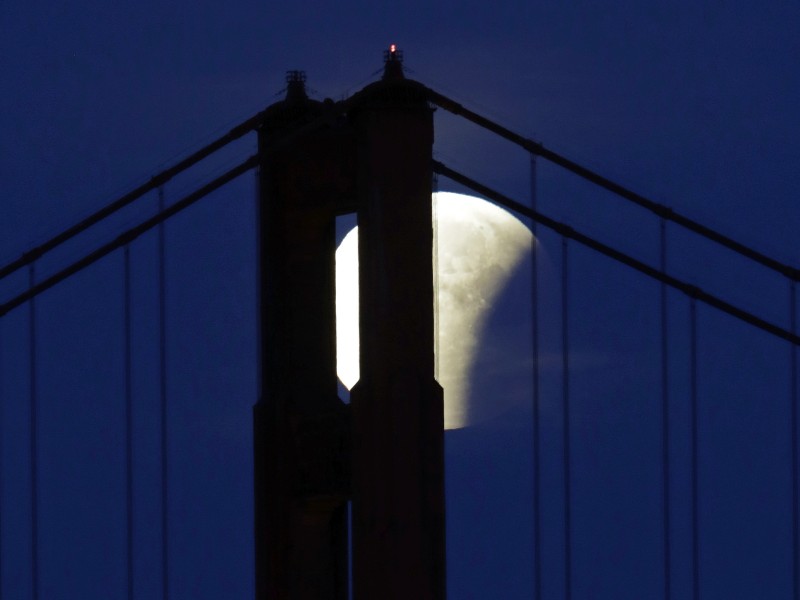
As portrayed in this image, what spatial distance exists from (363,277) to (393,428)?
1335 mm

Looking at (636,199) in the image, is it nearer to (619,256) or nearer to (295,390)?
(619,256)

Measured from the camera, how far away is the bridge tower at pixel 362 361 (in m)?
13.6

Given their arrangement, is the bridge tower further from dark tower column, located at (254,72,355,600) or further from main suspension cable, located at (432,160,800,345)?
main suspension cable, located at (432,160,800,345)

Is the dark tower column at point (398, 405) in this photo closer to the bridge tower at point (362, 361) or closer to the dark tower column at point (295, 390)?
the bridge tower at point (362, 361)

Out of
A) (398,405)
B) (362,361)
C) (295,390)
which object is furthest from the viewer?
(295,390)

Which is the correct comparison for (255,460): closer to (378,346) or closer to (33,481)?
(33,481)

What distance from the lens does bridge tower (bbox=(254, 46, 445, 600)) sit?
13641 millimetres

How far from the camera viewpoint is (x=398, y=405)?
1362 centimetres

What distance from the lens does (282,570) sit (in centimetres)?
1642

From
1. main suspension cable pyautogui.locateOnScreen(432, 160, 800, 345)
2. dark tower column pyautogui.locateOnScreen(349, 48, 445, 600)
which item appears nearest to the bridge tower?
dark tower column pyautogui.locateOnScreen(349, 48, 445, 600)

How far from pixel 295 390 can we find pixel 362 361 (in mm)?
2844

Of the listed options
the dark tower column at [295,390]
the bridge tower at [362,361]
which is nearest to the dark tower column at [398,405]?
the bridge tower at [362,361]

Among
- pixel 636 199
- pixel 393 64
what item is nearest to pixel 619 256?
pixel 636 199

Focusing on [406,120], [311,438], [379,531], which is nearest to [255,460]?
[311,438]
